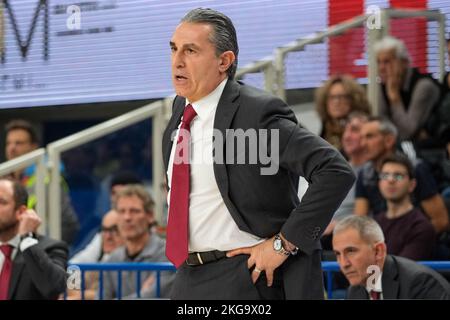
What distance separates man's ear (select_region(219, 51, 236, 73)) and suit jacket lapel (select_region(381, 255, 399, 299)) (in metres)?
1.57

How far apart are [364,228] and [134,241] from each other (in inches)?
66.3

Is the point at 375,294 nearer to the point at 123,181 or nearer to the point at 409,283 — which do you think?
the point at 409,283

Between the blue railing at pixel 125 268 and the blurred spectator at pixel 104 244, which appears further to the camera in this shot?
the blurred spectator at pixel 104 244

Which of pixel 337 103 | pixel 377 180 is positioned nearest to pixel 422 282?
pixel 377 180

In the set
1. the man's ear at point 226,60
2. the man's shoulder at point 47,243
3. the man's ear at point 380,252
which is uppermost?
the man's ear at point 226,60

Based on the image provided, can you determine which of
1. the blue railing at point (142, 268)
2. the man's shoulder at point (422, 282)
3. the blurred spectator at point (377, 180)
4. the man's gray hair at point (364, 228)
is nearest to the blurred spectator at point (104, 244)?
the blue railing at point (142, 268)

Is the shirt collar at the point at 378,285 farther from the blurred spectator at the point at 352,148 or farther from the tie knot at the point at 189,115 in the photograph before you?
the tie knot at the point at 189,115

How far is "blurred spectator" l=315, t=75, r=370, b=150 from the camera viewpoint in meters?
5.65

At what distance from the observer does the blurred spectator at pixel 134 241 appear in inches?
211

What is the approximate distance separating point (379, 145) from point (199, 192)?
258cm

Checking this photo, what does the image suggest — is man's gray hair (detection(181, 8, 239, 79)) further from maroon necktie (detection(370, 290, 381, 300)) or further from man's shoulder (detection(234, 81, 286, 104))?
maroon necktie (detection(370, 290, 381, 300))

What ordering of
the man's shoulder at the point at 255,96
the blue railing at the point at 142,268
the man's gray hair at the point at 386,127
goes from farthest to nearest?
the man's gray hair at the point at 386,127, the blue railing at the point at 142,268, the man's shoulder at the point at 255,96

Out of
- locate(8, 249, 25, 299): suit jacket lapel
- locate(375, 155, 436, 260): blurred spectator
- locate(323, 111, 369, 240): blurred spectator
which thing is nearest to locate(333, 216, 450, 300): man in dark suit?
locate(375, 155, 436, 260): blurred spectator

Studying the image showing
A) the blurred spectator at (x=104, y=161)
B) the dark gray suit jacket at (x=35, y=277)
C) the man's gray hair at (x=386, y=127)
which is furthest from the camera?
the blurred spectator at (x=104, y=161)
